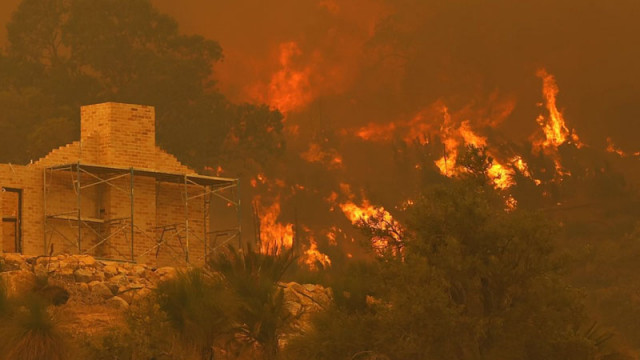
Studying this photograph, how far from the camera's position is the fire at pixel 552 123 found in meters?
71.0

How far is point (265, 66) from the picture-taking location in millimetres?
80750

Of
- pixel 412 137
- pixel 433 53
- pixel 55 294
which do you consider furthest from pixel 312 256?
pixel 55 294

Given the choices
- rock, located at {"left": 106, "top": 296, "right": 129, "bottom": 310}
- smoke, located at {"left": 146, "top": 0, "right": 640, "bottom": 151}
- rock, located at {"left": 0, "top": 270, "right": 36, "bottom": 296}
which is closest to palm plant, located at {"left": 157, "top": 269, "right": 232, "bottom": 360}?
rock, located at {"left": 0, "top": 270, "right": 36, "bottom": 296}

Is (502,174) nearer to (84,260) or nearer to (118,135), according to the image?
(118,135)

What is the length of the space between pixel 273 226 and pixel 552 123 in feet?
57.5

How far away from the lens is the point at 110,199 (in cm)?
4034

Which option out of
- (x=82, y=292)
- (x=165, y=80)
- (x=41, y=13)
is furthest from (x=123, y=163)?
Answer: (x=41, y=13)

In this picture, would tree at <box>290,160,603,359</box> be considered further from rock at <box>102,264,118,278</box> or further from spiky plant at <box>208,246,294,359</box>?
rock at <box>102,264,118,278</box>

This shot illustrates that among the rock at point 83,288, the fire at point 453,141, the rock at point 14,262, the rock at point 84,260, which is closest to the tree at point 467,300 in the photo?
the rock at point 83,288

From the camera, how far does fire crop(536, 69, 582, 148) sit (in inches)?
2795

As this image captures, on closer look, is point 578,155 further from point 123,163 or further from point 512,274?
point 512,274

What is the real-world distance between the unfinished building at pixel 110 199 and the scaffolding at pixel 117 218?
0.10 feet

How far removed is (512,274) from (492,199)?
2.89 m

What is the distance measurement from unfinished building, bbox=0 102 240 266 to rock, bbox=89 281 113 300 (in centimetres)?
623
